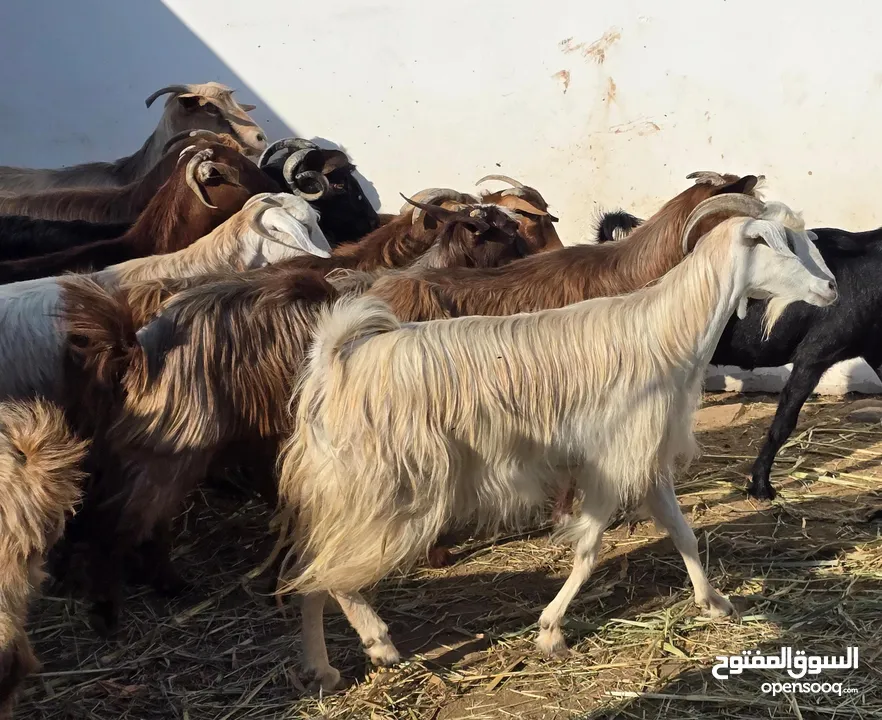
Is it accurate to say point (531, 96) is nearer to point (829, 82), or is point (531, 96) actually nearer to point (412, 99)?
point (412, 99)

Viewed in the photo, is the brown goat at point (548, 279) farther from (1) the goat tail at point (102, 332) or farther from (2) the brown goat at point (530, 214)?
(2) the brown goat at point (530, 214)

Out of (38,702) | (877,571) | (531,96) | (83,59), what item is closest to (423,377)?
(38,702)

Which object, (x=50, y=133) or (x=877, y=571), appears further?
(x=50, y=133)

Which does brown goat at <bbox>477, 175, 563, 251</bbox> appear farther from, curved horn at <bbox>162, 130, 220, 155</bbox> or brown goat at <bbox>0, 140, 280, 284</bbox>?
curved horn at <bbox>162, 130, 220, 155</bbox>

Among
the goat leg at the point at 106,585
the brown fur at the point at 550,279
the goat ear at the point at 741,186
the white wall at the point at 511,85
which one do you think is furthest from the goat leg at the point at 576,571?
the white wall at the point at 511,85

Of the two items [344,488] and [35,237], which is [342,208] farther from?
[344,488]

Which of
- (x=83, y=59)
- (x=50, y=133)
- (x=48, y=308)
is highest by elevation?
(x=83, y=59)

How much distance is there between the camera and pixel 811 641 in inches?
140

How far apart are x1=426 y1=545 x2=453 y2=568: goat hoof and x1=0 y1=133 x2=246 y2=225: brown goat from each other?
129 inches

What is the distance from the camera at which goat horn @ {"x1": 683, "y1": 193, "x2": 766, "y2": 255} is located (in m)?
4.10

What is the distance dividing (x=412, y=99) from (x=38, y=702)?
514cm

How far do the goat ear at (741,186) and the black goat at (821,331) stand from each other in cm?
53

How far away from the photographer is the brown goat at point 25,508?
107 inches

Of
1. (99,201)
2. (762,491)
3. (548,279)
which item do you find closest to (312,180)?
(99,201)
